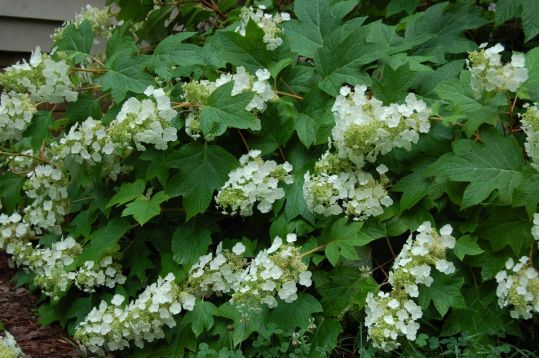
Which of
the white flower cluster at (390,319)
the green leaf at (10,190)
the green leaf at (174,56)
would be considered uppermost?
the green leaf at (174,56)

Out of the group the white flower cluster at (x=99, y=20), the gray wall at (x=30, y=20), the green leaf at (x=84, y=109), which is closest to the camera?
the green leaf at (x=84, y=109)

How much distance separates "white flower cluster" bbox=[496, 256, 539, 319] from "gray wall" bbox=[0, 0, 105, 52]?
345cm

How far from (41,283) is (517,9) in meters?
2.27

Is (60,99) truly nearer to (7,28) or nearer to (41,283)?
(41,283)

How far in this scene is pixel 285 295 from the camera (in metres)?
2.53

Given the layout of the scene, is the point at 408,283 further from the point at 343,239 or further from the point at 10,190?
the point at 10,190

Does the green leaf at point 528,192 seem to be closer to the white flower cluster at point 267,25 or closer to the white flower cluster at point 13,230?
the white flower cluster at point 267,25

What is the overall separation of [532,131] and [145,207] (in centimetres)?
142

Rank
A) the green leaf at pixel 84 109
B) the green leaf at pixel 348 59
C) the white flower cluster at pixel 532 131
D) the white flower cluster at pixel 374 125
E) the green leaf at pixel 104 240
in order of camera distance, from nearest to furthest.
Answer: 1. the white flower cluster at pixel 532 131
2. the white flower cluster at pixel 374 125
3. the green leaf at pixel 348 59
4. the green leaf at pixel 104 240
5. the green leaf at pixel 84 109

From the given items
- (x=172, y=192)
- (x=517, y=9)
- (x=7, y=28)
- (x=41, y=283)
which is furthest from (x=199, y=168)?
(x=7, y=28)

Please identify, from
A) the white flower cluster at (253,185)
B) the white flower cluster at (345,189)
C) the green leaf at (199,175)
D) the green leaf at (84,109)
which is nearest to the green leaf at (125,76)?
the green leaf at (84,109)

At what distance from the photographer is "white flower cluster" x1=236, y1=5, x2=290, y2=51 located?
3107 mm

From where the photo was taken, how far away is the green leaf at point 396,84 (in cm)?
281

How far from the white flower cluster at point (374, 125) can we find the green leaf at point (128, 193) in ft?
2.75
